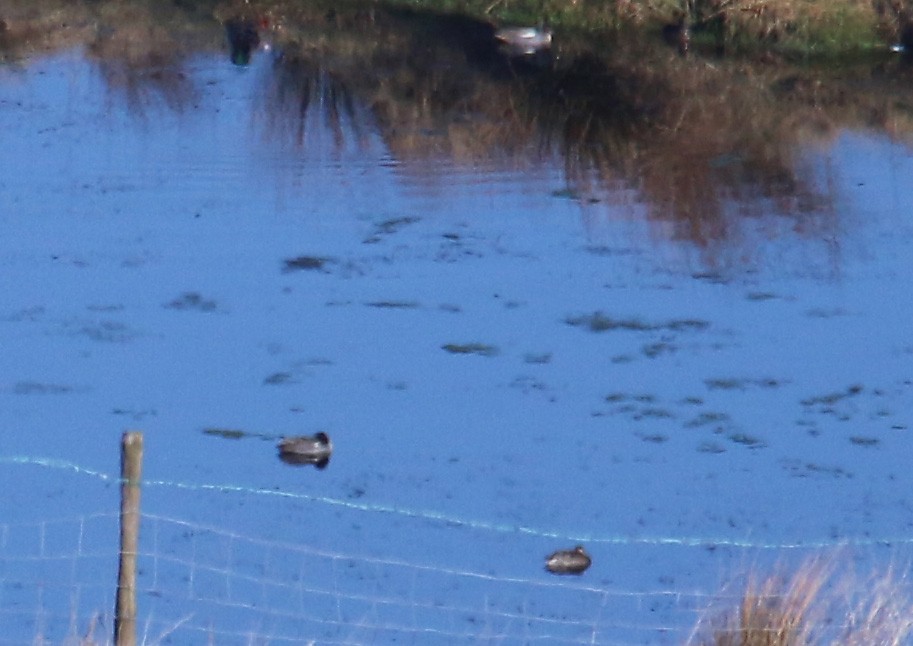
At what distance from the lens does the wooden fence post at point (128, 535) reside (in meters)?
5.36

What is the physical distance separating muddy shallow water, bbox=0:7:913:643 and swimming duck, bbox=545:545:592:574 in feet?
0.27

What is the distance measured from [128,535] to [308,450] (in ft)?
12.0

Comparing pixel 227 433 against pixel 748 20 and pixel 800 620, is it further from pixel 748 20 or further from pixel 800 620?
pixel 748 20

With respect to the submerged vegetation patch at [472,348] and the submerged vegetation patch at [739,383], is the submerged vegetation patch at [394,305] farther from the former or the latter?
the submerged vegetation patch at [739,383]

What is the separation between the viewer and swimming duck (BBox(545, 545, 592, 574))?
25.7 ft

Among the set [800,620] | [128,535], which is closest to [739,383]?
[800,620]

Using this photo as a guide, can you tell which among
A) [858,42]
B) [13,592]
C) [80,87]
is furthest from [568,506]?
[858,42]

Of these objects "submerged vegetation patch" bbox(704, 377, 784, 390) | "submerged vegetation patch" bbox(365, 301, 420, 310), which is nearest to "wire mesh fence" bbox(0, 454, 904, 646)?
"submerged vegetation patch" bbox(704, 377, 784, 390)

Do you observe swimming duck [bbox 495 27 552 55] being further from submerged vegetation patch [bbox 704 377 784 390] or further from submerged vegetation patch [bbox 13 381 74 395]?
submerged vegetation patch [bbox 13 381 74 395]

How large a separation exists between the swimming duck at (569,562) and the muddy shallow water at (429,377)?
8 centimetres

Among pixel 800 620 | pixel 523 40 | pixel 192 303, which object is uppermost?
pixel 523 40

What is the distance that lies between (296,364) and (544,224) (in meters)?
3.29

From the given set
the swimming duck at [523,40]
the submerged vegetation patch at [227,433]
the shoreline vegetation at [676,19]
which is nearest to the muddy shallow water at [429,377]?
the submerged vegetation patch at [227,433]

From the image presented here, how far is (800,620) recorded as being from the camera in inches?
231
